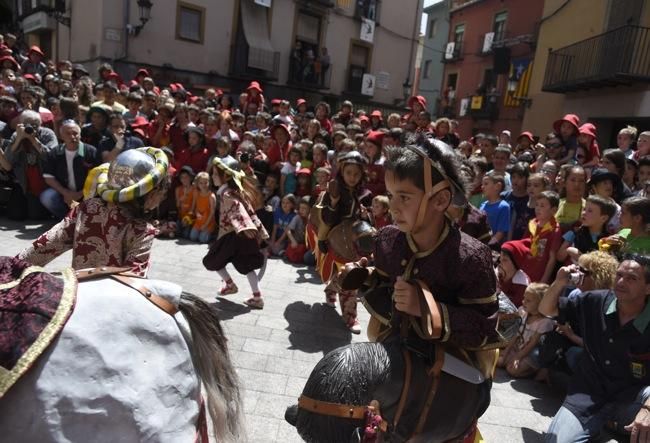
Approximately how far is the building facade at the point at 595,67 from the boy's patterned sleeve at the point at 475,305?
13.4 m

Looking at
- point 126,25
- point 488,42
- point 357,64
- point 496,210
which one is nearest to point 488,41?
point 488,42

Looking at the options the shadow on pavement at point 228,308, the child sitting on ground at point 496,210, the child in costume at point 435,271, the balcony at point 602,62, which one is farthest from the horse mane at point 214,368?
the balcony at point 602,62

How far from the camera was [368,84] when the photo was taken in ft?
76.9

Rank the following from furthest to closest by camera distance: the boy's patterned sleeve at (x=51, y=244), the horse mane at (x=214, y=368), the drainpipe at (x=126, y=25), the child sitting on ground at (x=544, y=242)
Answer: the drainpipe at (x=126, y=25) < the child sitting on ground at (x=544, y=242) < the boy's patterned sleeve at (x=51, y=244) < the horse mane at (x=214, y=368)

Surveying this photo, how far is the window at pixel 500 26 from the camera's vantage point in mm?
22222

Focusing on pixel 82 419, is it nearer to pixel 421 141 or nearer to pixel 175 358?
pixel 175 358

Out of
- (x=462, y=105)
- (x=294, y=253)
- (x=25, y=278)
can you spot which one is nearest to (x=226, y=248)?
(x=294, y=253)

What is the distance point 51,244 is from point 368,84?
2205 centimetres

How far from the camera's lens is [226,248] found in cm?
514

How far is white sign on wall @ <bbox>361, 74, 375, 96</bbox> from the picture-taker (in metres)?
23.3

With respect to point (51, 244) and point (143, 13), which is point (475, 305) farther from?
point (143, 13)

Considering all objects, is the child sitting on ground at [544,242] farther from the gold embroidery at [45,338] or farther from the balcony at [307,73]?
the balcony at [307,73]

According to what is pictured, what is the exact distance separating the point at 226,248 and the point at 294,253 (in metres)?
2.27

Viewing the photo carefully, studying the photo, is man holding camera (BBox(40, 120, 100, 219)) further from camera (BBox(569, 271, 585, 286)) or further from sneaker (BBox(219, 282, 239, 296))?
camera (BBox(569, 271, 585, 286))
